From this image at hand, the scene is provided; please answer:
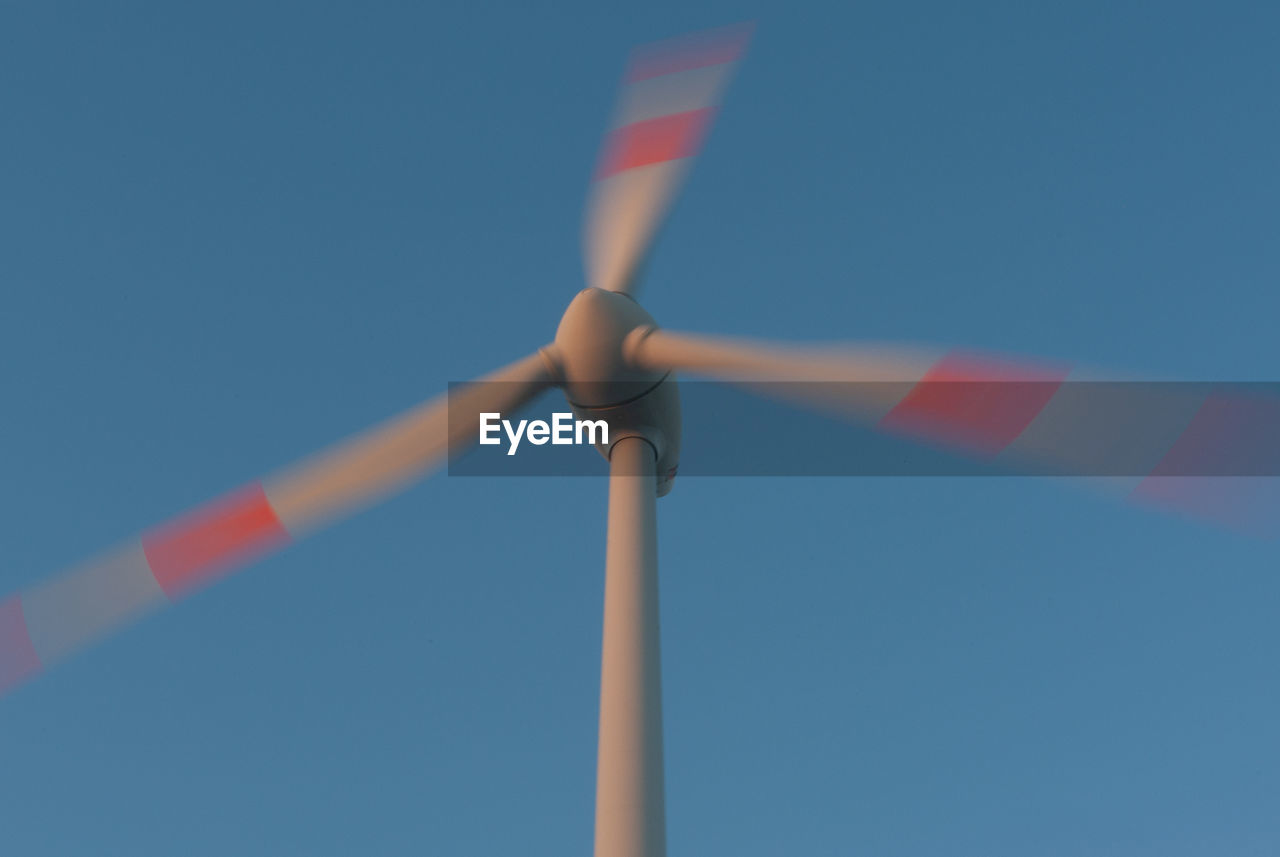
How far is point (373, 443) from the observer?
12.1m

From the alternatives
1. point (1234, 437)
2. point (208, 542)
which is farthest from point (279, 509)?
point (1234, 437)

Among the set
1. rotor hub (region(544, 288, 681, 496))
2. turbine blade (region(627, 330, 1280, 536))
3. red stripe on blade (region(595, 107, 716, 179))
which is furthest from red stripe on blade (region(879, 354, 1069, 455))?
Answer: red stripe on blade (region(595, 107, 716, 179))

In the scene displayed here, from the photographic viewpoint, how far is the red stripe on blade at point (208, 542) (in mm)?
11625

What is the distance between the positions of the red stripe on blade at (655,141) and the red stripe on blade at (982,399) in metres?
5.35

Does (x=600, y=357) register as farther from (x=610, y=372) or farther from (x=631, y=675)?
(x=631, y=675)

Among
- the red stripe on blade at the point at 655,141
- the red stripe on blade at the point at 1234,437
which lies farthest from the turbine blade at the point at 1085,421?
the red stripe on blade at the point at 655,141

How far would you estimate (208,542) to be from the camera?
11766 millimetres

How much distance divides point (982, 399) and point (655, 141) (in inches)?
236

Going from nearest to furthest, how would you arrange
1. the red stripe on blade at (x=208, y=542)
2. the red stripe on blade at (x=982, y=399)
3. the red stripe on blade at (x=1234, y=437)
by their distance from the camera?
the red stripe on blade at (x=1234, y=437), the red stripe on blade at (x=982, y=399), the red stripe on blade at (x=208, y=542)

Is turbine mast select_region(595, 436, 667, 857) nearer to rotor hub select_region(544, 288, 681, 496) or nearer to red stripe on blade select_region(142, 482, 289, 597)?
rotor hub select_region(544, 288, 681, 496)

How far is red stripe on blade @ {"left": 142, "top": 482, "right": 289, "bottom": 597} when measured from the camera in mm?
11625

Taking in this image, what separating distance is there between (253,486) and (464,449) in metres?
1.92

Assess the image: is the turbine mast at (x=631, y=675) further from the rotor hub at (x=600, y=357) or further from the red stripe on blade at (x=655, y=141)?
the red stripe on blade at (x=655, y=141)

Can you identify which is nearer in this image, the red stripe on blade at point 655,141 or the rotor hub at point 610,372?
the rotor hub at point 610,372
